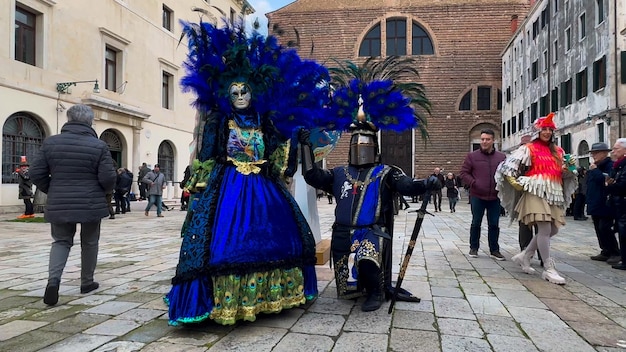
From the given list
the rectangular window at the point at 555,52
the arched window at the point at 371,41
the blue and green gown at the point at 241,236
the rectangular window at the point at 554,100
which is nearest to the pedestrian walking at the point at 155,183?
the blue and green gown at the point at 241,236

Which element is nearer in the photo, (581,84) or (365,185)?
(365,185)

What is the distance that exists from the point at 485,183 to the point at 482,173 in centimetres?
15

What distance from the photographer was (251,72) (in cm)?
365

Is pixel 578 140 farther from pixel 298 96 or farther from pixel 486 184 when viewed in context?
pixel 298 96

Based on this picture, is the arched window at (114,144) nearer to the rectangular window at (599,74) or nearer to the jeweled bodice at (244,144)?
the jeweled bodice at (244,144)

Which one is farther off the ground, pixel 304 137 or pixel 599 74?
pixel 599 74

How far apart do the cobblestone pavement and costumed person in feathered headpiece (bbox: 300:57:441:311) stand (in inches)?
11.5

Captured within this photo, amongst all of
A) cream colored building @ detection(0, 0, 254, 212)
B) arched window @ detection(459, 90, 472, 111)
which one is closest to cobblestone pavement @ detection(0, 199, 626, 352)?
cream colored building @ detection(0, 0, 254, 212)

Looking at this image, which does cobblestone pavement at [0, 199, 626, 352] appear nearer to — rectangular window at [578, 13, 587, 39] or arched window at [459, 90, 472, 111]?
rectangular window at [578, 13, 587, 39]

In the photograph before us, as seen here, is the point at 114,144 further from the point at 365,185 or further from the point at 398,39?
the point at 398,39

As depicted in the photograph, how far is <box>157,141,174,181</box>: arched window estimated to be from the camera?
2248 centimetres

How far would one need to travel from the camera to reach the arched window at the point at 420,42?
32.8 m

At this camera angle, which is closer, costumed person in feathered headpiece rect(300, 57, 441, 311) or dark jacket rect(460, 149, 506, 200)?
costumed person in feathered headpiece rect(300, 57, 441, 311)

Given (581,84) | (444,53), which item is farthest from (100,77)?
(444,53)
